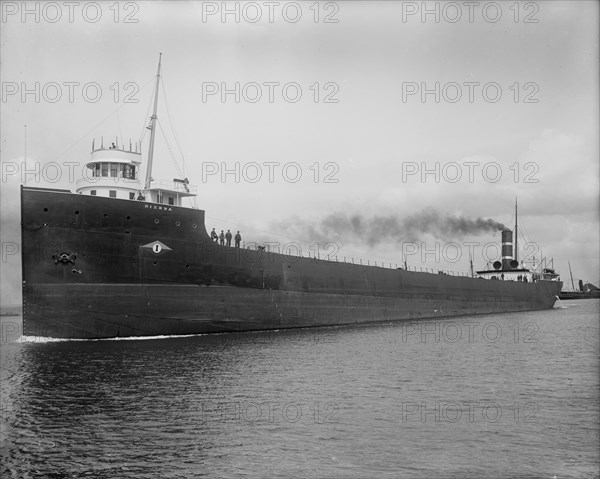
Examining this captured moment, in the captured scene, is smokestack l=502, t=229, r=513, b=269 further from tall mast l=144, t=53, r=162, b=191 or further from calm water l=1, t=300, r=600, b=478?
tall mast l=144, t=53, r=162, b=191

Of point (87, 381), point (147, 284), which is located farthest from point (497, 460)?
point (147, 284)

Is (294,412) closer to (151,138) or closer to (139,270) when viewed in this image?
(139,270)

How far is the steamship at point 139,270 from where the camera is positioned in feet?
75.3

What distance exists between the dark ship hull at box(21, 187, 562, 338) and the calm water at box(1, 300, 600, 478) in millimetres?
2130

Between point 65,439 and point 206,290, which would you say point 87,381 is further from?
point 206,290

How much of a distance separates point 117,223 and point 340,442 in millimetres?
16269

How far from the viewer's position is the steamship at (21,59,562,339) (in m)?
22.9

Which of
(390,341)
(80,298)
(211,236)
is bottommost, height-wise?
(390,341)

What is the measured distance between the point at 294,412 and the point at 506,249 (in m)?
51.8

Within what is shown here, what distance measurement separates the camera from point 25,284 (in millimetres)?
22922

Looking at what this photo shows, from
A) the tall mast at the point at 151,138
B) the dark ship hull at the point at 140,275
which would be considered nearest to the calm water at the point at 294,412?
the dark ship hull at the point at 140,275

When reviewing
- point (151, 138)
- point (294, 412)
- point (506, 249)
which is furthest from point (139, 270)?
point (506, 249)

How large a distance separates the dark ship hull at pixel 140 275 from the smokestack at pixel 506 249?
106ft

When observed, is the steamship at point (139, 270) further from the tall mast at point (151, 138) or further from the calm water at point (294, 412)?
the calm water at point (294, 412)
